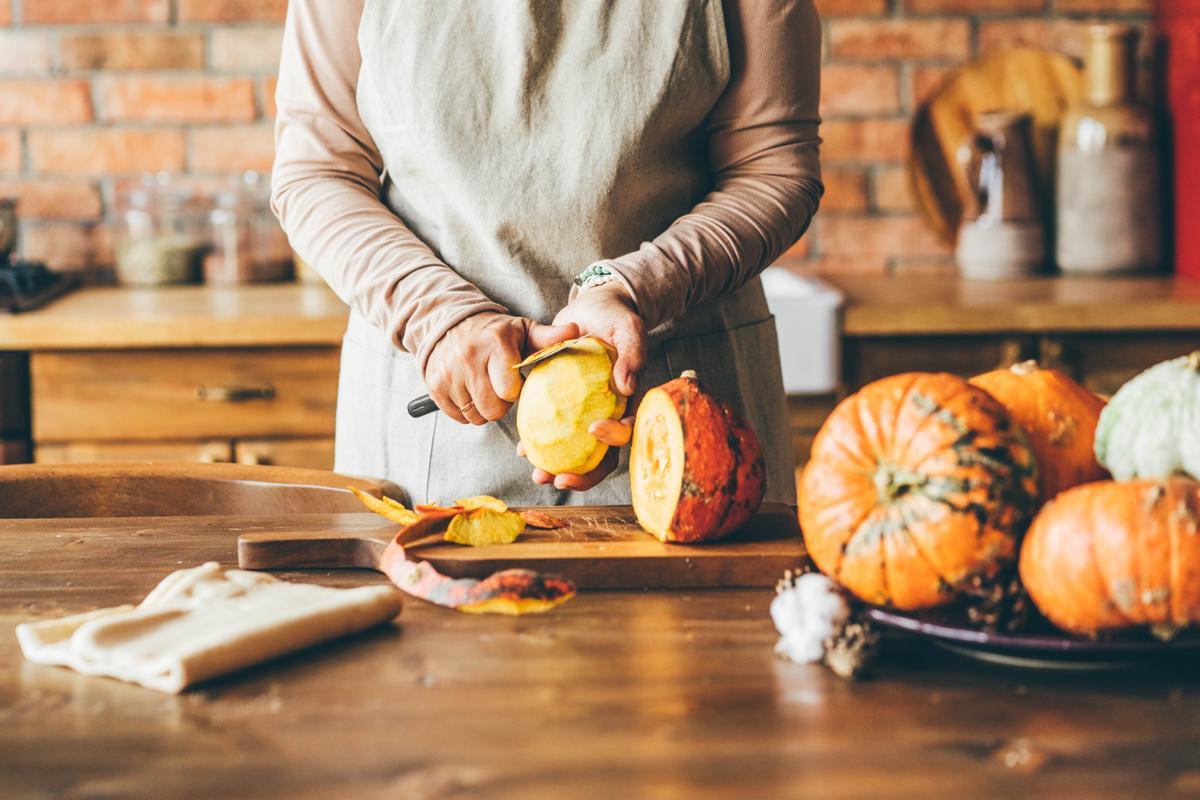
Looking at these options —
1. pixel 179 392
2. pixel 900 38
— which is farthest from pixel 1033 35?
pixel 179 392

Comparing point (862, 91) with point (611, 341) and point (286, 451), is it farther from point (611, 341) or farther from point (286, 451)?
point (611, 341)

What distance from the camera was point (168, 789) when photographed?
643 millimetres

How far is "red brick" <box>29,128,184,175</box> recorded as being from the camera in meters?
2.67

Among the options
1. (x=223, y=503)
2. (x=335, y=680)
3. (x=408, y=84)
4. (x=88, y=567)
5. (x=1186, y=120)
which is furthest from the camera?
(x=1186, y=120)

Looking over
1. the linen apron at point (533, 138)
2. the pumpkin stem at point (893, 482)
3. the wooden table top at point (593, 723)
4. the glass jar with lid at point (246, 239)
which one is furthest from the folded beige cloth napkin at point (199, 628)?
the glass jar with lid at point (246, 239)

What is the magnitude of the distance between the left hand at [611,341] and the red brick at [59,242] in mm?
1809

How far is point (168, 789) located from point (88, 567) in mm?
415

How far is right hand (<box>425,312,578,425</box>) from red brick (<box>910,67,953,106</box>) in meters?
1.73

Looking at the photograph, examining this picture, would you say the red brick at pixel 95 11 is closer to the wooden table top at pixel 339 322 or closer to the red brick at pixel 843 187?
the wooden table top at pixel 339 322

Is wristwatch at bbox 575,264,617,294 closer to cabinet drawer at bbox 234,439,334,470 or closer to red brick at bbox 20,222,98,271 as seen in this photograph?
cabinet drawer at bbox 234,439,334,470

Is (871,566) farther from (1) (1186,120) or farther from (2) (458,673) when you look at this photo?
(1) (1186,120)

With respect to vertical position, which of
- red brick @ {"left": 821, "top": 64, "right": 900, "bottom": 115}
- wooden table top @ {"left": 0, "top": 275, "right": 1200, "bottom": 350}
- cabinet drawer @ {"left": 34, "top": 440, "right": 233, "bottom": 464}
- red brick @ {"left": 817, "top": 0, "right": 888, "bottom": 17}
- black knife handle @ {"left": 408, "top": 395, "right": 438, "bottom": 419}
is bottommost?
cabinet drawer @ {"left": 34, "top": 440, "right": 233, "bottom": 464}

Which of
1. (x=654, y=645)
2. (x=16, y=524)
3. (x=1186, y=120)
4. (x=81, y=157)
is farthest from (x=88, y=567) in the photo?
(x=1186, y=120)

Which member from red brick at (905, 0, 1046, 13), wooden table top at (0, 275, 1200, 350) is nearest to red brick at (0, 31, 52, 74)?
wooden table top at (0, 275, 1200, 350)
